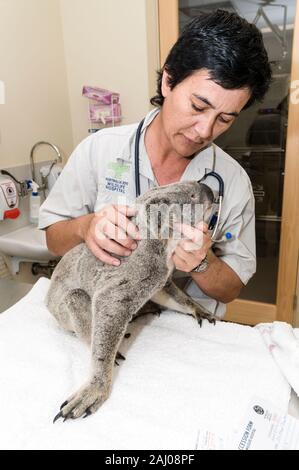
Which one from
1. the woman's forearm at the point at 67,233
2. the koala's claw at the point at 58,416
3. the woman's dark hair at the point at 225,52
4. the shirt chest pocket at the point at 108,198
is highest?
the woman's dark hair at the point at 225,52

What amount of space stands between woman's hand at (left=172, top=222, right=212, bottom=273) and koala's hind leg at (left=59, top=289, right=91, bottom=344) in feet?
0.80

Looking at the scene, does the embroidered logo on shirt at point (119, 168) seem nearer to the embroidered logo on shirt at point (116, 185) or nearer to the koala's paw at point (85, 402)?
the embroidered logo on shirt at point (116, 185)

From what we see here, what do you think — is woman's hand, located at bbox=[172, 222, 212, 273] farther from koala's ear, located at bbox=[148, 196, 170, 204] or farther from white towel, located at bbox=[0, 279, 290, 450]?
white towel, located at bbox=[0, 279, 290, 450]

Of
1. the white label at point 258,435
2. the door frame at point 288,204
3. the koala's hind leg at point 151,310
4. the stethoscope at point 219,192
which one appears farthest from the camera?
the door frame at point 288,204

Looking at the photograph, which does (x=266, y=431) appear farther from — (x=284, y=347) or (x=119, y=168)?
(x=119, y=168)

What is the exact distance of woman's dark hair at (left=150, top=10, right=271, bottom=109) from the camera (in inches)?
31.3

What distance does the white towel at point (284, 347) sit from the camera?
781mm

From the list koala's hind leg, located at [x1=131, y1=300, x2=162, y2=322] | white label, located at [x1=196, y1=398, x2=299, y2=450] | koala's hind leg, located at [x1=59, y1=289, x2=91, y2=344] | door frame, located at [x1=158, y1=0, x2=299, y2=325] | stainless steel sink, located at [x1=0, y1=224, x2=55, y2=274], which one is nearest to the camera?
white label, located at [x1=196, y1=398, x2=299, y2=450]

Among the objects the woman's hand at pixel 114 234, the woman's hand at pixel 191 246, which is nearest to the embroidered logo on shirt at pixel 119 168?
the woman's hand at pixel 114 234

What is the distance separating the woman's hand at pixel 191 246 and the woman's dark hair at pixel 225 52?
35 cm

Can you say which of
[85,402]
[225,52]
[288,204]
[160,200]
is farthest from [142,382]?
[288,204]

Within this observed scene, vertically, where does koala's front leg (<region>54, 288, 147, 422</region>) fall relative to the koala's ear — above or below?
below

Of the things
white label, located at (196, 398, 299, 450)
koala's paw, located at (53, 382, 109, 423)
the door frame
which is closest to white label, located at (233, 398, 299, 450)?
white label, located at (196, 398, 299, 450)

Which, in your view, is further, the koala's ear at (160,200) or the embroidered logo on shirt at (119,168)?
the embroidered logo on shirt at (119,168)
